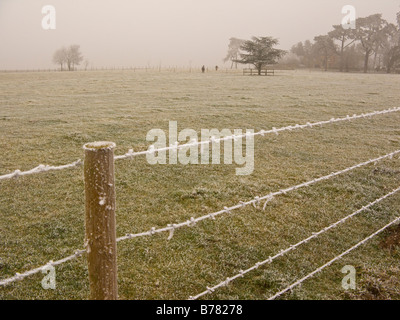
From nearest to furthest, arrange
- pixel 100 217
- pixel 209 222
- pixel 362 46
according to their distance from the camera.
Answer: pixel 100 217, pixel 209 222, pixel 362 46

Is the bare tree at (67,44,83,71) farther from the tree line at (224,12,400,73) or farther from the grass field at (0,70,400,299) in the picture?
the grass field at (0,70,400,299)

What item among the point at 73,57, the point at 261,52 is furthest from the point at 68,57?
the point at 261,52

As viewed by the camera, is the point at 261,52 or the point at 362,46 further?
the point at 362,46

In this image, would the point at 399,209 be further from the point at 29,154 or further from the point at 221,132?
the point at 29,154

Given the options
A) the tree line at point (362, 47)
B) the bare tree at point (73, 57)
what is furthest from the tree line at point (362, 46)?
the bare tree at point (73, 57)

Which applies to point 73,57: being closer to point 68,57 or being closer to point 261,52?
point 68,57

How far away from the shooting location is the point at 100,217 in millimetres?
2170

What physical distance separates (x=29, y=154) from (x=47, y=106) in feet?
31.9

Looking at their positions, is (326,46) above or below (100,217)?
above

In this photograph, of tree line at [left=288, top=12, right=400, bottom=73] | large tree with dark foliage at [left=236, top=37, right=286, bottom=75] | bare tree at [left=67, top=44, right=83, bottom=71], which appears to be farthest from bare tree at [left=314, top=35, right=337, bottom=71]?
bare tree at [left=67, top=44, right=83, bottom=71]

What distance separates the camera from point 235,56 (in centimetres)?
10706

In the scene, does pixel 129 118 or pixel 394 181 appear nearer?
pixel 394 181

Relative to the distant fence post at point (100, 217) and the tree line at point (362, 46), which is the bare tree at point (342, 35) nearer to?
the tree line at point (362, 46)

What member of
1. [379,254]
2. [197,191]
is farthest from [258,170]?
[379,254]
